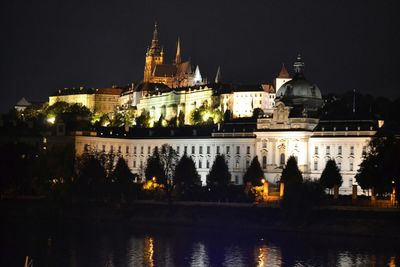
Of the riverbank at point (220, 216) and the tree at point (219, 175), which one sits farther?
the tree at point (219, 175)

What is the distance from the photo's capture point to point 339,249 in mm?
94625

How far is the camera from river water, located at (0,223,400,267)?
8719 cm

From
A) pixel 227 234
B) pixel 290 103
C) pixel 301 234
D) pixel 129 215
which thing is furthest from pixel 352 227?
pixel 290 103

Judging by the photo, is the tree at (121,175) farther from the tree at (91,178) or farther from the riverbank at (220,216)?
the riverbank at (220,216)

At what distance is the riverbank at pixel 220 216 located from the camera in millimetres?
103500

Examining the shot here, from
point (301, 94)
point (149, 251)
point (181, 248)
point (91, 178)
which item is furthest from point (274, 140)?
point (149, 251)

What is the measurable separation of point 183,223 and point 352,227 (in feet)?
61.5

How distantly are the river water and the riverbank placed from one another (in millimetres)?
1928

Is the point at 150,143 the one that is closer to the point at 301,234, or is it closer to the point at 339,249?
the point at 301,234

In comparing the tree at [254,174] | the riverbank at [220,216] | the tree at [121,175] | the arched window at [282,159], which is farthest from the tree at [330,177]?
the tree at [121,175]

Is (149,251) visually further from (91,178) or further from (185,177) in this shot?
(185,177)

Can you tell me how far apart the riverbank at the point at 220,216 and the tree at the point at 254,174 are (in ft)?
55.3

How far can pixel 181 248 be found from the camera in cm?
9506

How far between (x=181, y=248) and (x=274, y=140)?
55.7 meters
